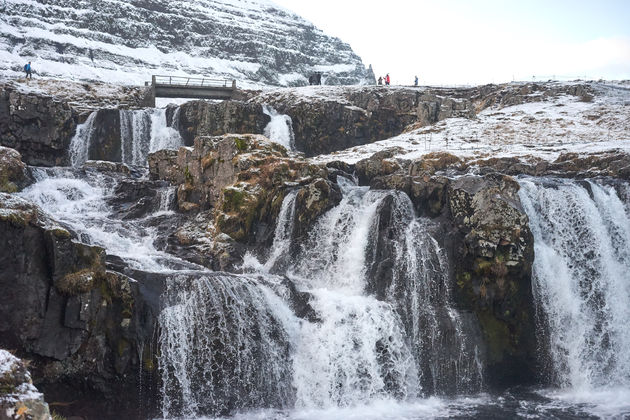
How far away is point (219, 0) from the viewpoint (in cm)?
10956

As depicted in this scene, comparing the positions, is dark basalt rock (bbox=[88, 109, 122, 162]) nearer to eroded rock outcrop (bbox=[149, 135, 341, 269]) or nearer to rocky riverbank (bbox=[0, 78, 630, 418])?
rocky riverbank (bbox=[0, 78, 630, 418])

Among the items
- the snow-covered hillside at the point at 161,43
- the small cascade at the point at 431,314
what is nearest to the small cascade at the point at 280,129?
the small cascade at the point at 431,314

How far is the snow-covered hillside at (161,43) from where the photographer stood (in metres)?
73.6

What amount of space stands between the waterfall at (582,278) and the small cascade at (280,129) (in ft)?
74.9

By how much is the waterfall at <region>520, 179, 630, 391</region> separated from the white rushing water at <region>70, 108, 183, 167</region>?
2557 cm

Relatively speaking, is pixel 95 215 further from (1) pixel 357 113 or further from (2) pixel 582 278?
(1) pixel 357 113

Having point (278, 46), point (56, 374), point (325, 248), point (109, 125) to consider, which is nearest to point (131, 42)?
point (278, 46)

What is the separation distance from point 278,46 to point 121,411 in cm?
9229

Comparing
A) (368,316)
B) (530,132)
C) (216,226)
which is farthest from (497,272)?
(530,132)

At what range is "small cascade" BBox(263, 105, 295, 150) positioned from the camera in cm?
4176

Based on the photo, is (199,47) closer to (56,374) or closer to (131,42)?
(131,42)

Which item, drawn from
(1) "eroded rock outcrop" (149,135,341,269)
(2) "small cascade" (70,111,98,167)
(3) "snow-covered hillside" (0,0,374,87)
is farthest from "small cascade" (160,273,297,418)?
(3) "snow-covered hillside" (0,0,374,87)

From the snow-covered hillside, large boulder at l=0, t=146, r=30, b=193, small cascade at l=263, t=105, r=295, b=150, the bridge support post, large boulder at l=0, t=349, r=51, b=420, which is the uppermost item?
the snow-covered hillside

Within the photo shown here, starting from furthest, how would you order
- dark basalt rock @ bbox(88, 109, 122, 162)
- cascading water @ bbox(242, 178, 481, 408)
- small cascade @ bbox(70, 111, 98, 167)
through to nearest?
dark basalt rock @ bbox(88, 109, 122, 162) → small cascade @ bbox(70, 111, 98, 167) → cascading water @ bbox(242, 178, 481, 408)
